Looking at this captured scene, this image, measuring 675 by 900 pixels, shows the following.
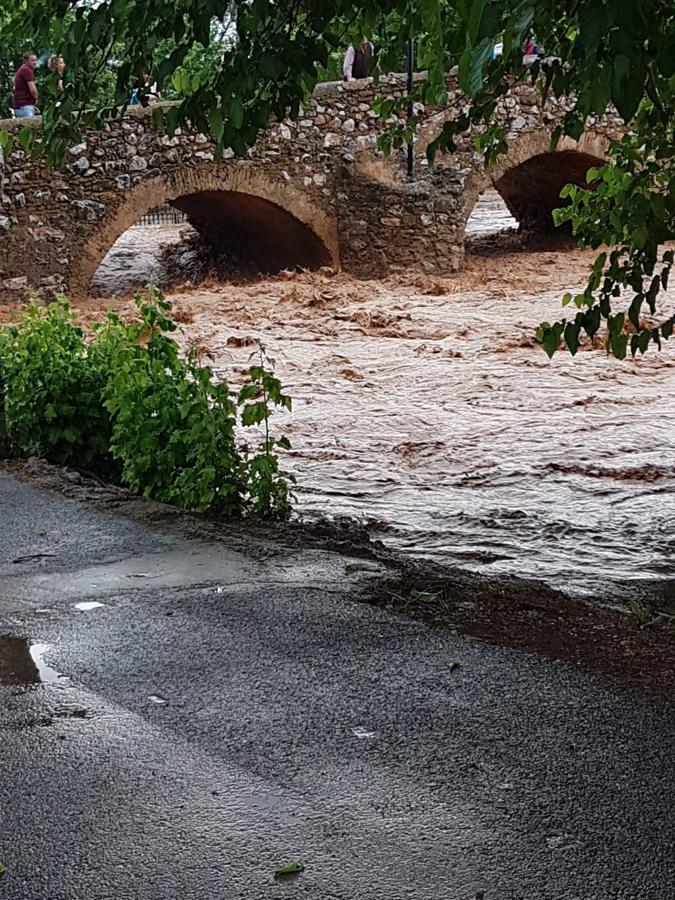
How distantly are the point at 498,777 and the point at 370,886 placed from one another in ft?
1.97

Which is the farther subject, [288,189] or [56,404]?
[288,189]

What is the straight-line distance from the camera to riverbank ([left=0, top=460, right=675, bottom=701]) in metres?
4.28

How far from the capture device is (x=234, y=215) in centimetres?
1938

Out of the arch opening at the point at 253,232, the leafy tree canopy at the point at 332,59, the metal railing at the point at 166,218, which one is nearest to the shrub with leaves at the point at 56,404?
the leafy tree canopy at the point at 332,59

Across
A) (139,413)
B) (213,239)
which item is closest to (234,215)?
(213,239)

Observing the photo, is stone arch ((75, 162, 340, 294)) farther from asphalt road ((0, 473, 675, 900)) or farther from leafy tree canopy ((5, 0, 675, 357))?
asphalt road ((0, 473, 675, 900))

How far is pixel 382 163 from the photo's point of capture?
60.9 feet

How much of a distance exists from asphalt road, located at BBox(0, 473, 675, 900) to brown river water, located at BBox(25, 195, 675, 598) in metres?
2.27

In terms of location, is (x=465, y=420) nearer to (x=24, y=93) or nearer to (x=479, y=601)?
(x=479, y=601)

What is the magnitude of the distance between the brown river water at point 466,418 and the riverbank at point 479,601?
80 centimetres

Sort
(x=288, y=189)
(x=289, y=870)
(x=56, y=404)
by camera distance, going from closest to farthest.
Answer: (x=289, y=870)
(x=56, y=404)
(x=288, y=189)


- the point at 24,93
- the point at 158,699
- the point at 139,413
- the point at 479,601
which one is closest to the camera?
the point at 158,699

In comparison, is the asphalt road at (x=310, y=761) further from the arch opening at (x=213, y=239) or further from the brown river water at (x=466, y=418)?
the arch opening at (x=213, y=239)

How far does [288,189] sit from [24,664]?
14.6m
